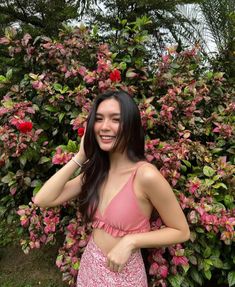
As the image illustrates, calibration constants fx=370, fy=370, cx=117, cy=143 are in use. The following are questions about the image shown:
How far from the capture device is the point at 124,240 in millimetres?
1451

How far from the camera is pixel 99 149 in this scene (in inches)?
67.3

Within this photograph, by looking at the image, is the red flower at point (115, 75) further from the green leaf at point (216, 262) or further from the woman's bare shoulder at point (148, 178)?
the green leaf at point (216, 262)

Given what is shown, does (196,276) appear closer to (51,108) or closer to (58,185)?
(58,185)

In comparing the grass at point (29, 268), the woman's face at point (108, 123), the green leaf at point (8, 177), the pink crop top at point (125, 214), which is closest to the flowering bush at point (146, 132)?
the green leaf at point (8, 177)

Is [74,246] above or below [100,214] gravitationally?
below

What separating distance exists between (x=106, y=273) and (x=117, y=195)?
1.26ft

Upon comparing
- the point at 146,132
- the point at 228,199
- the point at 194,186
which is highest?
the point at 146,132

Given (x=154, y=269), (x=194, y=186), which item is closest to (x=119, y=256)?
(x=154, y=269)

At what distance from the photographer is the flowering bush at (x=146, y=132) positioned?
2.20m

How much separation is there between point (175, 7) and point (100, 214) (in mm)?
3242

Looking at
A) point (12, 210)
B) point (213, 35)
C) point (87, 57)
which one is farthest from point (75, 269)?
point (213, 35)

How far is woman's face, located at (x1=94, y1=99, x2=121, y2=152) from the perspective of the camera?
5.13 ft

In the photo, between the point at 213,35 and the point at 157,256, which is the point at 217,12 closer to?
the point at 213,35

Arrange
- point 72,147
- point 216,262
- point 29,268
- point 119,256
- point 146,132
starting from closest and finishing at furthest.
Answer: point 119,256 → point 72,147 → point 216,262 → point 146,132 → point 29,268
